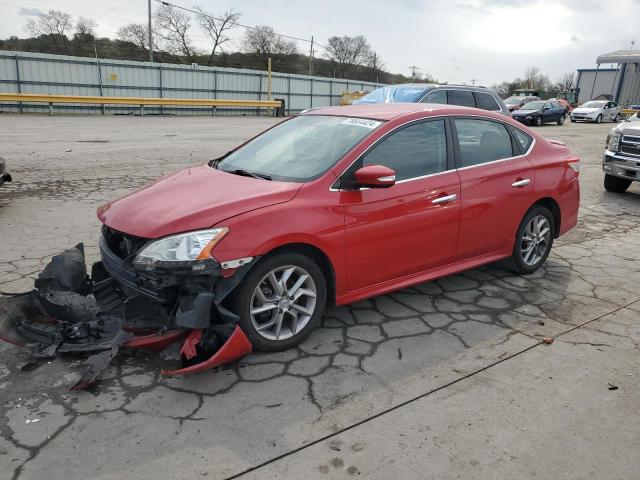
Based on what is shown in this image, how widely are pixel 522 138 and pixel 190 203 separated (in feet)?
10.7

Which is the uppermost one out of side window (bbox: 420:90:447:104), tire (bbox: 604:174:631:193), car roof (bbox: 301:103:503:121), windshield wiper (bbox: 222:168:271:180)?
side window (bbox: 420:90:447:104)

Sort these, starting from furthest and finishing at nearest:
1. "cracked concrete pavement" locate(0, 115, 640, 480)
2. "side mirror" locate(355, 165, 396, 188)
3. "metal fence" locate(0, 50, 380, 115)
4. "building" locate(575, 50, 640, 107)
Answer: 1. "building" locate(575, 50, 640, 107)
2. "metal fence" locate(0, 50, 380, 115)
3. "side mirror" locate(355, 165, 396, 188)
4. "cracked concrete pavement" locate(0, 115, 640, 480)

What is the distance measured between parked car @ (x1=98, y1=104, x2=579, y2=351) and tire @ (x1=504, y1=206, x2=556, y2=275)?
0.9 inches

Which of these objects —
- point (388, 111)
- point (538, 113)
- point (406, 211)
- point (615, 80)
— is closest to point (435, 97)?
point (388, 111)

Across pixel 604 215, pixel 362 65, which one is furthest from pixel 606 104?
pixel 362 65

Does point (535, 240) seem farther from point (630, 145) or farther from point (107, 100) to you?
point (107, 100)

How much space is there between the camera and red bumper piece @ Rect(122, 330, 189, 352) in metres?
3.18

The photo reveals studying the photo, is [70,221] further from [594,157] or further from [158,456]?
[594,157]

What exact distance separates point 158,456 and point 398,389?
1.40 meters

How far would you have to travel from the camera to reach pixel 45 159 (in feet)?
35.2

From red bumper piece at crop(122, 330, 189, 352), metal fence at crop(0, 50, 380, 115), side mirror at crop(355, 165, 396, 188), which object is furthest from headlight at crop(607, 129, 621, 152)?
metal fence at crop(0, 50, 380, 115)

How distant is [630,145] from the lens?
8945 millimetres

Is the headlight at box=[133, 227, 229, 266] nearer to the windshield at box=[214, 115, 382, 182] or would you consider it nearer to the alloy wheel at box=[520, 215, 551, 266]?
the windshield at box=[214, 115, 382, 182]

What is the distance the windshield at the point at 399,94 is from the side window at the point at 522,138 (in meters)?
5.52
